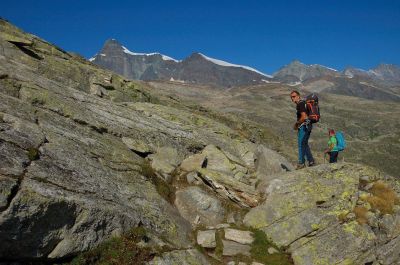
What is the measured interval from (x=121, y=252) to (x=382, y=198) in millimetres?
14446

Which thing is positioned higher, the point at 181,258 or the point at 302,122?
the point at 302,122

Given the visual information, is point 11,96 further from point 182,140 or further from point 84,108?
point 182,140

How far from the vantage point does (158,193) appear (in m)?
21.0

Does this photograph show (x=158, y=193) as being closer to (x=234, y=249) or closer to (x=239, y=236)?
(x=239, y=236)

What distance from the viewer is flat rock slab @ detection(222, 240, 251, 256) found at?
61.3 ft

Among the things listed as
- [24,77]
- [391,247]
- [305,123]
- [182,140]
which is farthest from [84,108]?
[391,247]

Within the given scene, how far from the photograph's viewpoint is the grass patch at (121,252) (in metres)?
15.4

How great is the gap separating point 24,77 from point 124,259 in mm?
13940

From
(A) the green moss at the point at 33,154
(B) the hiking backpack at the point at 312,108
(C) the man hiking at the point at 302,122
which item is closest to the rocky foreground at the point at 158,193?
(A) the green moss at the point at 33,154

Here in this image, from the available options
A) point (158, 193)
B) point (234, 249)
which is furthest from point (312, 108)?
point (158, 193)

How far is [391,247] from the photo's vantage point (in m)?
20.7

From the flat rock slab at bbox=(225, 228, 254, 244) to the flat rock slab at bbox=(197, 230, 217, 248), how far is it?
80 cm

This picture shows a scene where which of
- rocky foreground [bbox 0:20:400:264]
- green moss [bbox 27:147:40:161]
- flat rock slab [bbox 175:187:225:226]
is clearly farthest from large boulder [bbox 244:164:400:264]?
green moss [bbox 27:147:40:161]

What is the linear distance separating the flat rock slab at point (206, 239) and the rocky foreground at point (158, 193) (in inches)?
2.6
